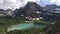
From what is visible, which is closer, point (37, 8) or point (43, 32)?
point (43, 32)

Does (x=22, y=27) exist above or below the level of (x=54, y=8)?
below

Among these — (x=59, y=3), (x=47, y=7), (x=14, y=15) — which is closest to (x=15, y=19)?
(x=14, y=15)

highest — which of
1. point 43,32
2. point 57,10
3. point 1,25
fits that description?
point 57,10

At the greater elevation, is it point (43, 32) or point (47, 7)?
point (47, 7)

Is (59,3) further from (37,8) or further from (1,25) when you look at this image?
(1,25)

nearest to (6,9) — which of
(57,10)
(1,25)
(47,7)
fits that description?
(1,25)

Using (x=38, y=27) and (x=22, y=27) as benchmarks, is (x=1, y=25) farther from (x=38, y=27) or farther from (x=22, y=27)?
(x=38, y=27)

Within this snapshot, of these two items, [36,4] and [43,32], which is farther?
[36,4]
